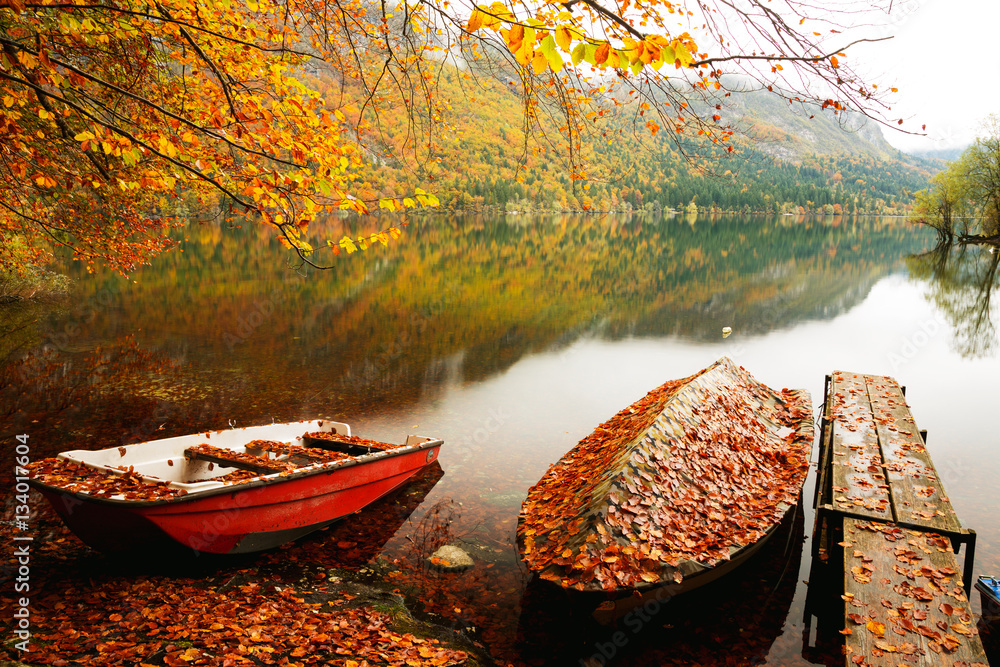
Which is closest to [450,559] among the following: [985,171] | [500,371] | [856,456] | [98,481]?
[98,481]

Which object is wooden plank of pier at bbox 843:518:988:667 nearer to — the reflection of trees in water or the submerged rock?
the submerged rock

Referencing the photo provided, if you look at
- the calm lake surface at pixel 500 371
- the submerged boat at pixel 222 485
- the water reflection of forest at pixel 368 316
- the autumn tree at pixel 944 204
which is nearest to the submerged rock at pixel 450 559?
the calm lake surface at pixel 500 371

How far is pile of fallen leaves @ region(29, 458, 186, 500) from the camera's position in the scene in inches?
272

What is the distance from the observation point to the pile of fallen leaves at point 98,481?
A: 6.91 m

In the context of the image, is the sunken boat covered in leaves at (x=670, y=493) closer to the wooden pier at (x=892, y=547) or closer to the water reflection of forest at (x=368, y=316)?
the wooden pier at (x=892, y=547)

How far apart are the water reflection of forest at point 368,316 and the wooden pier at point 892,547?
6.85 meters

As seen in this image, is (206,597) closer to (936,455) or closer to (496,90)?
(496,90)

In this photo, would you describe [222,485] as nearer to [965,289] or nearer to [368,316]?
[368,316]

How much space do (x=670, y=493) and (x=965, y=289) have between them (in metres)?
41.6

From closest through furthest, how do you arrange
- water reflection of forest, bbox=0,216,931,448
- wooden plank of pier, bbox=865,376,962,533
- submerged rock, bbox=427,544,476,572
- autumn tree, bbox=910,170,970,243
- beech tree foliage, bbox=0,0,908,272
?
beech tree foliage, bbox=0,0,908,272
wooden plank of pier, bbox=865,376,962,533
submerged rock, bbox=427,544,476,572
water reflection of forest, bbox=0,216,931,448
autumn tree, bbox=910,170,970,243

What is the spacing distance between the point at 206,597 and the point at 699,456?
6732 millimetres

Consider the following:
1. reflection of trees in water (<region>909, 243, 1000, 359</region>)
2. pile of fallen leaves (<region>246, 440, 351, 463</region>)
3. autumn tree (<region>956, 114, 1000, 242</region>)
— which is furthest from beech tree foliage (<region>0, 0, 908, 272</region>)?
autumn tree (<region>956, 114, 1000, 242</region>)

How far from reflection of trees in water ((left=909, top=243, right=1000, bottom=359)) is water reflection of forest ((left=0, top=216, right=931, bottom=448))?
436 centimetres

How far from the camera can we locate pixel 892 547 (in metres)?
6.59
